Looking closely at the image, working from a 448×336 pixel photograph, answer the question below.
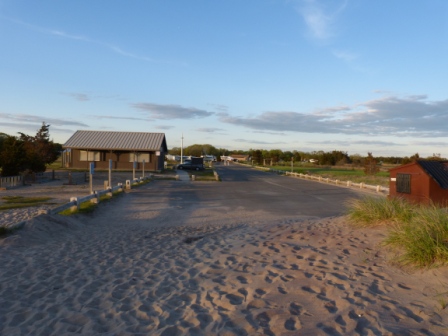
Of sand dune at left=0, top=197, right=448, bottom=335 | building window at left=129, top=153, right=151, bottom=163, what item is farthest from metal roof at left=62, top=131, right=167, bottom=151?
sand dune at left=0, top=197, right=448, bottom=335

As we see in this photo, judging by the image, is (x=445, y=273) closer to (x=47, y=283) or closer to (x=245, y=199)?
(x=47, y=283)

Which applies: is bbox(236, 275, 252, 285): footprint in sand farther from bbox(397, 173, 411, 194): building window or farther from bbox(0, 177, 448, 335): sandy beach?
bbox(397, 173, 411, 194): building window

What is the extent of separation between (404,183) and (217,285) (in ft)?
35.2

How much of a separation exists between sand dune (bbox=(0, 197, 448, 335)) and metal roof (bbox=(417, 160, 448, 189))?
5.86 metres

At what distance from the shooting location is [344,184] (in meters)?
34.5

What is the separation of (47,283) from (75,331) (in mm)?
1953

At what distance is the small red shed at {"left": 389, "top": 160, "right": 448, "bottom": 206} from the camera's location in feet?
45.0

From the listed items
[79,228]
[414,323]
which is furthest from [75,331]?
[79,228]

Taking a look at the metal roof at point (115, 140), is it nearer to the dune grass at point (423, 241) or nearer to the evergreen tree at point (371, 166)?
the evergreen tree at point (371, 166)

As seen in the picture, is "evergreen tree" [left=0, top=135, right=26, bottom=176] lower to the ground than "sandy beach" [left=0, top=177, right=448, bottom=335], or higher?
higher

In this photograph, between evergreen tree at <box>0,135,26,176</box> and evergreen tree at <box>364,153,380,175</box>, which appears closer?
evergreen tree at <box>0,135,26,176</box>

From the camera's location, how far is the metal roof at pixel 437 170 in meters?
13.8

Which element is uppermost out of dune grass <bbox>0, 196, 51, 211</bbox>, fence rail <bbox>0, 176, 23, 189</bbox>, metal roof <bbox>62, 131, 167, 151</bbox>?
metal roof <bbox>62, 131, 167, 151</bbox>

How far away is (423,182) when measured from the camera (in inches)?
547
